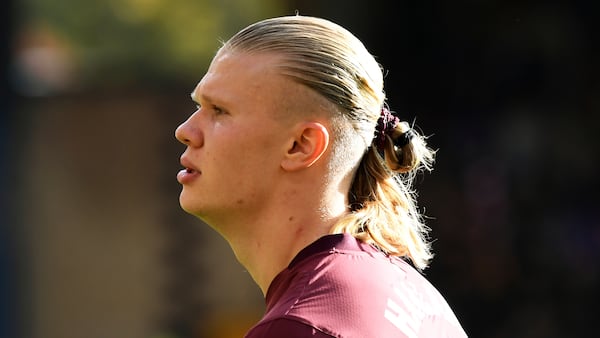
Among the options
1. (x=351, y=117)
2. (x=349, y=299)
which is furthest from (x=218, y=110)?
(x=349, y=299)

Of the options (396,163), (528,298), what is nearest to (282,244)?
(396,163)

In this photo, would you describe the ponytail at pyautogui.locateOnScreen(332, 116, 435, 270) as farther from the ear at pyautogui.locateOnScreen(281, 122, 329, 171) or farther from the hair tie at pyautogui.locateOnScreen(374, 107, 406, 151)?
the ear at pyautogui.locateOnScreen(281, 122, 329, 171)

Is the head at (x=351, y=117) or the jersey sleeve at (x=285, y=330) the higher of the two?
the head at (x=351, y=117)

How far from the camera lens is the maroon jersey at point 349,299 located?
2398mm

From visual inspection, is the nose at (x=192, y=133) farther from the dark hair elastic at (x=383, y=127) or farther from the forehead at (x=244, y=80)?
the dark hair elastic at (x=383, y=127)

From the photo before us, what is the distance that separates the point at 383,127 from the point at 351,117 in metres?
Result: 0.15

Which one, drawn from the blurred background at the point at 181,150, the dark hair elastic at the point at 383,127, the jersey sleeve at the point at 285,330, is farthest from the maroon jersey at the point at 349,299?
the blurred background at the point at 181,150

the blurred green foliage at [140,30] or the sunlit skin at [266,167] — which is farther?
the blurred green foliage at [140,30]

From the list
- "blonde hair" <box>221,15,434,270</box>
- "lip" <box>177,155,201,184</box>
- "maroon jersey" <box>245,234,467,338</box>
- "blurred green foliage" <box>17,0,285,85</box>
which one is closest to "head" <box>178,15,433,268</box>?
"blonde hair" <box>221,15,434,270</box>

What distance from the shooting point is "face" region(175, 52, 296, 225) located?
9.05 ft

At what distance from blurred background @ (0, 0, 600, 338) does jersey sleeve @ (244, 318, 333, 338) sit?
633 centimetres

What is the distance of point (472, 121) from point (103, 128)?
9.10 feet

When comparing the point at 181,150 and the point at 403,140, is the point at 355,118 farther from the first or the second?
the point at 181,150

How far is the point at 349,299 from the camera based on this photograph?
2.46m
